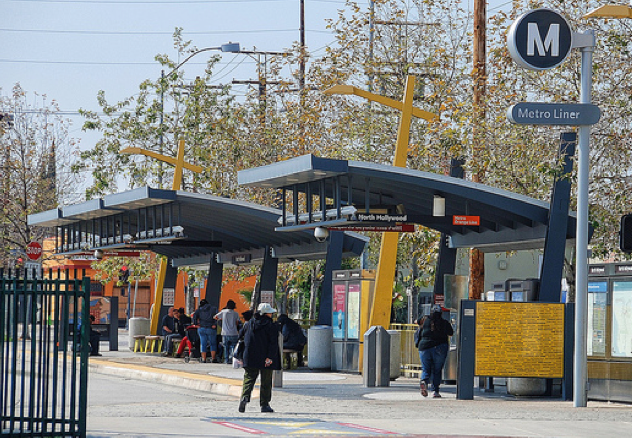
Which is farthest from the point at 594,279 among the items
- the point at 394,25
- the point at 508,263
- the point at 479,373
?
the point at 508,263

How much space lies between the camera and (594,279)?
1784 centimetres

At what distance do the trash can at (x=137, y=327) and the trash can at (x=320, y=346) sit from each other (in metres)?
11.1

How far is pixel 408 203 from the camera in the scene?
21.2 meters

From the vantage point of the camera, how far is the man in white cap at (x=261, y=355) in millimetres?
15500

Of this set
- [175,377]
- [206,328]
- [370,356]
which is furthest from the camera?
[206,328]

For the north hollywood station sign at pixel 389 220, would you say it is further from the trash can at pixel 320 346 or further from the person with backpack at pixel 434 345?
the trash can at pixel 320 346

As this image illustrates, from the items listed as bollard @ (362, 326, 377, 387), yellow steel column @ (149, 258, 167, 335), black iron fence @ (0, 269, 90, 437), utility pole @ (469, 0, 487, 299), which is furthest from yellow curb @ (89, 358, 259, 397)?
black iron fence @ (0, 269, 90, 437)

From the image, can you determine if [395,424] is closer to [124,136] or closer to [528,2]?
[528,2]

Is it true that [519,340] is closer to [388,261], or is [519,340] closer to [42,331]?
[388,261]

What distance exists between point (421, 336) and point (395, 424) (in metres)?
4.69

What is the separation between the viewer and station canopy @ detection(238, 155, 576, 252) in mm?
18312

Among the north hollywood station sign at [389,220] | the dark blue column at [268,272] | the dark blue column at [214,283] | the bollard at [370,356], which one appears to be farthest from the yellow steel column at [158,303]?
the north hollywood station sign at [389,220]

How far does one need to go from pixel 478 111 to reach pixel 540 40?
23.5 ft

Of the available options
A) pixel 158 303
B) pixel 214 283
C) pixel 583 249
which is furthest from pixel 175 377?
pixel 158 303
